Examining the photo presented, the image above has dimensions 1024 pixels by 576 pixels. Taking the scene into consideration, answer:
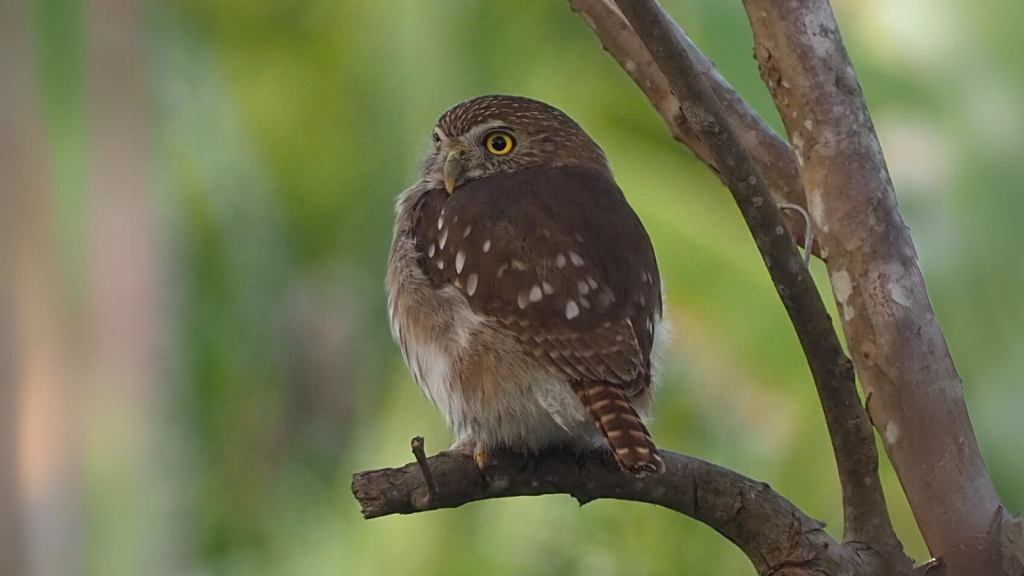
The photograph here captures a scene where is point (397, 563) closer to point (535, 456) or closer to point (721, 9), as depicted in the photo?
point (535, 456)

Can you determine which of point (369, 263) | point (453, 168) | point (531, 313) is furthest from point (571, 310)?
point (369, 263)

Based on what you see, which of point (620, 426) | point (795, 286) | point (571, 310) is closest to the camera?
point (795, 286)

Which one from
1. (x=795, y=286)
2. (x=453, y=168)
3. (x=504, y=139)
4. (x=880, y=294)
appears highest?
(x=504, y=139)

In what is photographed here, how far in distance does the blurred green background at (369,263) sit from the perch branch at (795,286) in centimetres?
62

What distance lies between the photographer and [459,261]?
1333 millimetres

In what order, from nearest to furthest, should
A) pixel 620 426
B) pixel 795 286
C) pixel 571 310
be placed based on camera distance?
pixel 795 286 < pixel 620 426 < pixel 571 310

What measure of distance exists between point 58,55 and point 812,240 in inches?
55.8

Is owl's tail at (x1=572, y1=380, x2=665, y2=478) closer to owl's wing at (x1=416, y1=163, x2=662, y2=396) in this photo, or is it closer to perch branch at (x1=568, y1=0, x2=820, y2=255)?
owl's wing at (x1=416, y1=163, x2=662, y2=396)

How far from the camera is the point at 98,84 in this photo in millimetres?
1936

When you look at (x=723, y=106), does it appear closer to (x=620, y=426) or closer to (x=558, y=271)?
(x=558, y=271)

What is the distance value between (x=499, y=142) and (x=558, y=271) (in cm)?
50

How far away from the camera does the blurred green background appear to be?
1.81 metres

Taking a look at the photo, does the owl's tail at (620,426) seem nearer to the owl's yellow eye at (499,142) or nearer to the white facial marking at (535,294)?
the white facial marking at (535,294)

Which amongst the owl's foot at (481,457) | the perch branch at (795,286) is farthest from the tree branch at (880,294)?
the owl's foot at (481,457)
